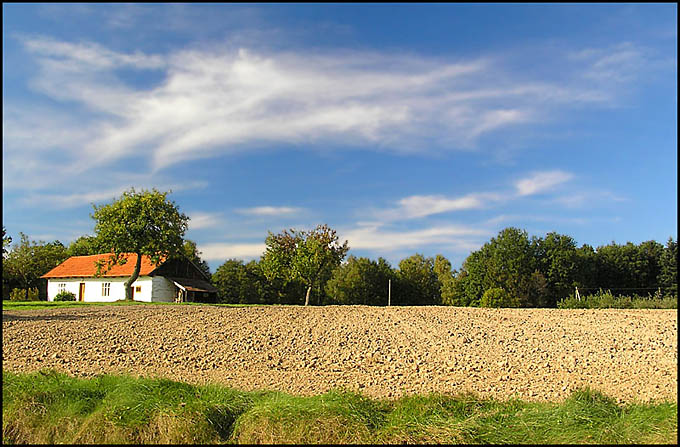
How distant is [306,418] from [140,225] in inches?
890

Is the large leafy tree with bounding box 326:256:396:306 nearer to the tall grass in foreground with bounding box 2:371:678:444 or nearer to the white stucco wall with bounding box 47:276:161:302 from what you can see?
the white stucco wall with bounding box 47:276:161:302

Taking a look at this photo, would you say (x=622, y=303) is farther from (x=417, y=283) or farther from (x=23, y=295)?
(x=23, y=295)

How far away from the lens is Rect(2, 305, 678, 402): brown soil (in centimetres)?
725

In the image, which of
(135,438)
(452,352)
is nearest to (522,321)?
(452,352)

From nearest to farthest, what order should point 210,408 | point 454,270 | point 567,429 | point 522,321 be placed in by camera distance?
point 567,429, point 210,408, point 522,321, point 454,270

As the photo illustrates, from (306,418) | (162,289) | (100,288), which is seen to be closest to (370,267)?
(162,289)

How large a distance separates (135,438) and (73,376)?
95.3 inches

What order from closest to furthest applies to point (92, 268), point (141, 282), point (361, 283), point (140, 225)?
point (140, 225), point (141, 282), point (92, 268), point (361, 283)

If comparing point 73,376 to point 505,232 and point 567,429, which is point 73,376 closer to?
point 567,429

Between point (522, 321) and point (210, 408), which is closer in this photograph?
point (210, 408)

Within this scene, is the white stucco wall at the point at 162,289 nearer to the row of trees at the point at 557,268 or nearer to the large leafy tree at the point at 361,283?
the large leafy tree at the point at 361,283

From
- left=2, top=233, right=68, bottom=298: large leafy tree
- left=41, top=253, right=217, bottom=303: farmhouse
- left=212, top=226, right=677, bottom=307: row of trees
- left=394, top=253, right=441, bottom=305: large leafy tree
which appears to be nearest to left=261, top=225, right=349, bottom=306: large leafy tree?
left=212, top=226, right=677, bottom=307: row of trees

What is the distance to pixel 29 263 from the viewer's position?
40.9 m

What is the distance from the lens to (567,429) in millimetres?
5277
